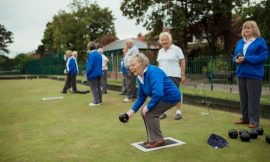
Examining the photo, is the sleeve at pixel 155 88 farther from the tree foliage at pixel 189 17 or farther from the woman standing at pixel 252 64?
the tree foliage at pixel 189 17

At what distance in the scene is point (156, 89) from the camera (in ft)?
14.6

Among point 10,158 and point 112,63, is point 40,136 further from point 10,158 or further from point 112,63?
point 112,63

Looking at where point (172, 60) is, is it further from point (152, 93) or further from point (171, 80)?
point (152, 93)

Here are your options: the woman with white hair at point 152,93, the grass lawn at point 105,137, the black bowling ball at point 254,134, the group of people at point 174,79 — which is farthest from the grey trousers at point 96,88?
the black bowling ball at point 254,134

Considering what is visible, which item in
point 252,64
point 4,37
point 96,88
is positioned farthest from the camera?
point 4,37

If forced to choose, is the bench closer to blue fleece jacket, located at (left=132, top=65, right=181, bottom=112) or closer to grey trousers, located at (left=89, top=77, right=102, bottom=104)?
grey trousers, located at (left=89, top=77, right=102, bottom=104)

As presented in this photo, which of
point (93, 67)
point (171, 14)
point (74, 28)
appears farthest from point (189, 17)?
point (74, 28)

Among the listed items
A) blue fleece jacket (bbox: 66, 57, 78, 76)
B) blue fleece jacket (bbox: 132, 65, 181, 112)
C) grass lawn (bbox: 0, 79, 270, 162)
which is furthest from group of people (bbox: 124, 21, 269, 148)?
blue fleece jacket (bbox: 66, 57, 78, 76)

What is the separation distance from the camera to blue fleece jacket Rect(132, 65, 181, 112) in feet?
14.7

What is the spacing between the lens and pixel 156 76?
4.52 m

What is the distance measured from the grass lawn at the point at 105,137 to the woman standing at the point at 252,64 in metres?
0.48

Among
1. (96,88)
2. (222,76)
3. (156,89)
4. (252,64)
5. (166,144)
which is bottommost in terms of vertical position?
(166,144)

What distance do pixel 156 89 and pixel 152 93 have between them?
16cm

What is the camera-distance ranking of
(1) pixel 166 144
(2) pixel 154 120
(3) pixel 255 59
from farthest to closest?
(3) pixel 255 59 < (1) pixel 166 144 < (2) pixel 154 120
